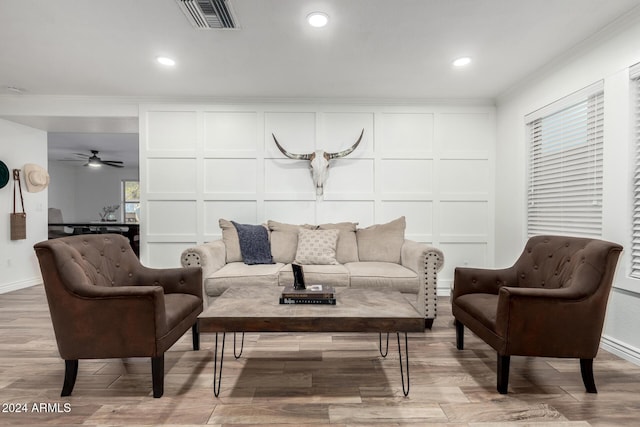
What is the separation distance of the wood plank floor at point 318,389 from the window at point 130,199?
8036 mm

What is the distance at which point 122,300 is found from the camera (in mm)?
1740

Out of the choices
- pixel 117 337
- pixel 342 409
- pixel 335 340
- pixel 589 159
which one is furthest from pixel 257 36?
pixel 589 159

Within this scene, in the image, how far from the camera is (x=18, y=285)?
14.7ft

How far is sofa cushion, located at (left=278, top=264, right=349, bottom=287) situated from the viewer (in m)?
2.94

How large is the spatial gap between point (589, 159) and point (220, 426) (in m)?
3.27

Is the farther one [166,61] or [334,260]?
[334,260]

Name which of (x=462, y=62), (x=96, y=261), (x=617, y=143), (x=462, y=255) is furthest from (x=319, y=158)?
(x=617, y=143)

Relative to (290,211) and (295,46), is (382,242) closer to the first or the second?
(290,211)

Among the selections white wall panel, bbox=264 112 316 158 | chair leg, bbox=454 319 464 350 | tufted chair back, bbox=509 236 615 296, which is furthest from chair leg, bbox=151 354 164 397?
white wall panel, bbox=264 112 316 158

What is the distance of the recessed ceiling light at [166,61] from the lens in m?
3.05

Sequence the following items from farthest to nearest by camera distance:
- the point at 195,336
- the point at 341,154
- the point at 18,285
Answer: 1. the point at 18,285
2. the point at 341,154
3. the point at 195,336

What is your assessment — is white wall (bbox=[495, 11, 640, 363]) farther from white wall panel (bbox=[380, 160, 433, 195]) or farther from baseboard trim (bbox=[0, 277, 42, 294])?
baseboard trim (bbox=[0, 277, 42, 294])

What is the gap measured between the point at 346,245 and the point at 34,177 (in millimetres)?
4412

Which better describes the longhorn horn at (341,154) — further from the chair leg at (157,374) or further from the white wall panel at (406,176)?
the chair leg at (157,374)
